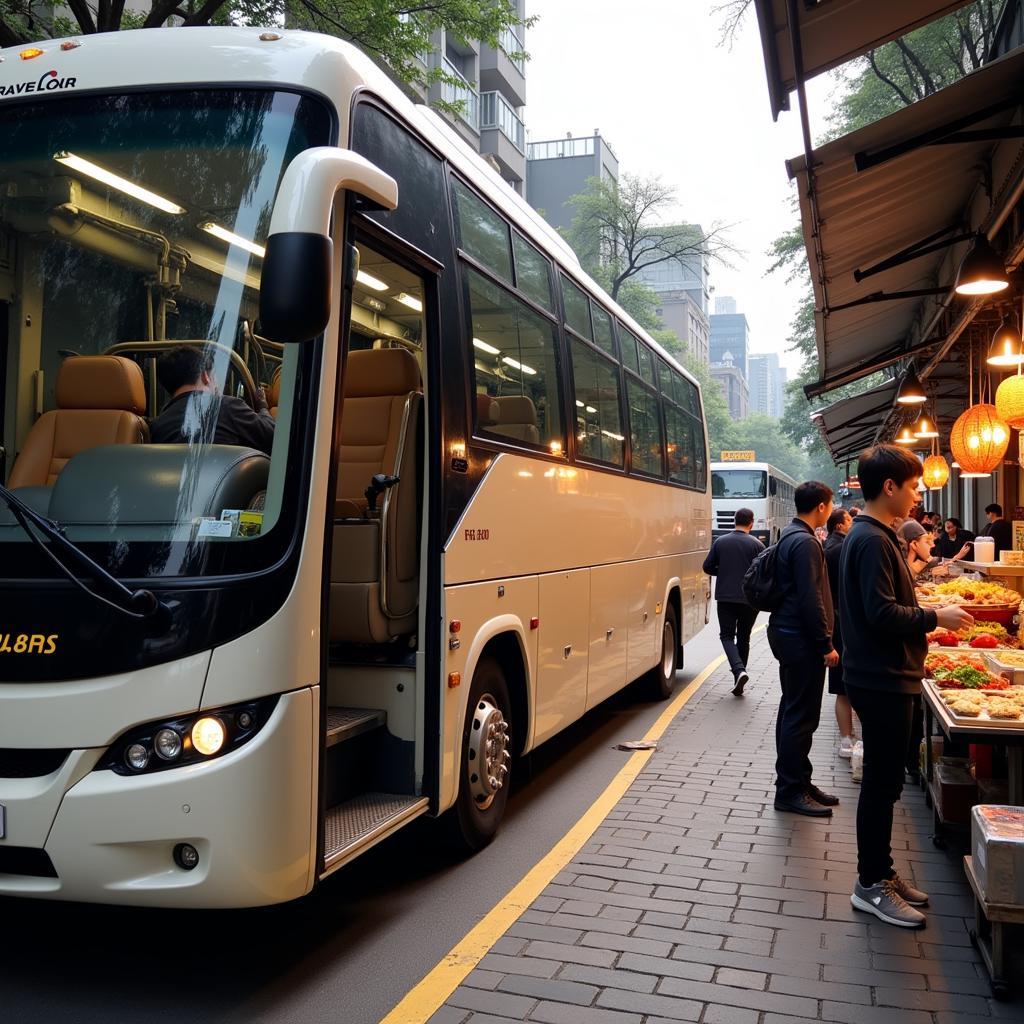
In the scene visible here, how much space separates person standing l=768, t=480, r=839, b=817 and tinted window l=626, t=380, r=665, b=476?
3032 mm

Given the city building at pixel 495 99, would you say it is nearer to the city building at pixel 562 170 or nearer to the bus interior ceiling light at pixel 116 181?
the city building at pixel 562 170

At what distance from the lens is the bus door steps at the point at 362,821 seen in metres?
4.17

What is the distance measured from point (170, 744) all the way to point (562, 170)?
211ft

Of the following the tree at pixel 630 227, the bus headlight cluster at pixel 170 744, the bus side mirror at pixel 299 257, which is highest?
the tree at pixel 630 227

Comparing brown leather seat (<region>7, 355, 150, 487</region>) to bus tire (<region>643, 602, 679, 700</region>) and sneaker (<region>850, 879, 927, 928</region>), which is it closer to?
sneaker (<region>850, 879, 927, 928</region>)

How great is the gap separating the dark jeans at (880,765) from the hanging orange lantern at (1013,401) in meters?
4.57

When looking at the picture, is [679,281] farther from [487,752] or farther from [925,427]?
[487,752]

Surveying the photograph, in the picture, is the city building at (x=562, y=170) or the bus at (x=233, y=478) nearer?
the bus at (x=233, y=478)

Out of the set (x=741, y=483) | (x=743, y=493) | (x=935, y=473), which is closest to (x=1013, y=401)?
(x=935, y=473)

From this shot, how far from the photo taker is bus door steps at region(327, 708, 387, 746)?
14.6ft

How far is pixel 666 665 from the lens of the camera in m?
11.3

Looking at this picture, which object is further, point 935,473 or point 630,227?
point 630,227

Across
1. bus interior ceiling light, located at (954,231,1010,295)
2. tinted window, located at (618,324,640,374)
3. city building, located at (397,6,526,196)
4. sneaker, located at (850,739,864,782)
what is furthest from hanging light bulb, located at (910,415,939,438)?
city building, located at (397,6,526,196)

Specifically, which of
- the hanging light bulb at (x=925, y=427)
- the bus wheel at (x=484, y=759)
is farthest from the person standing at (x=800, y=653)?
the hanging light bulb at (x=925, y=427)
